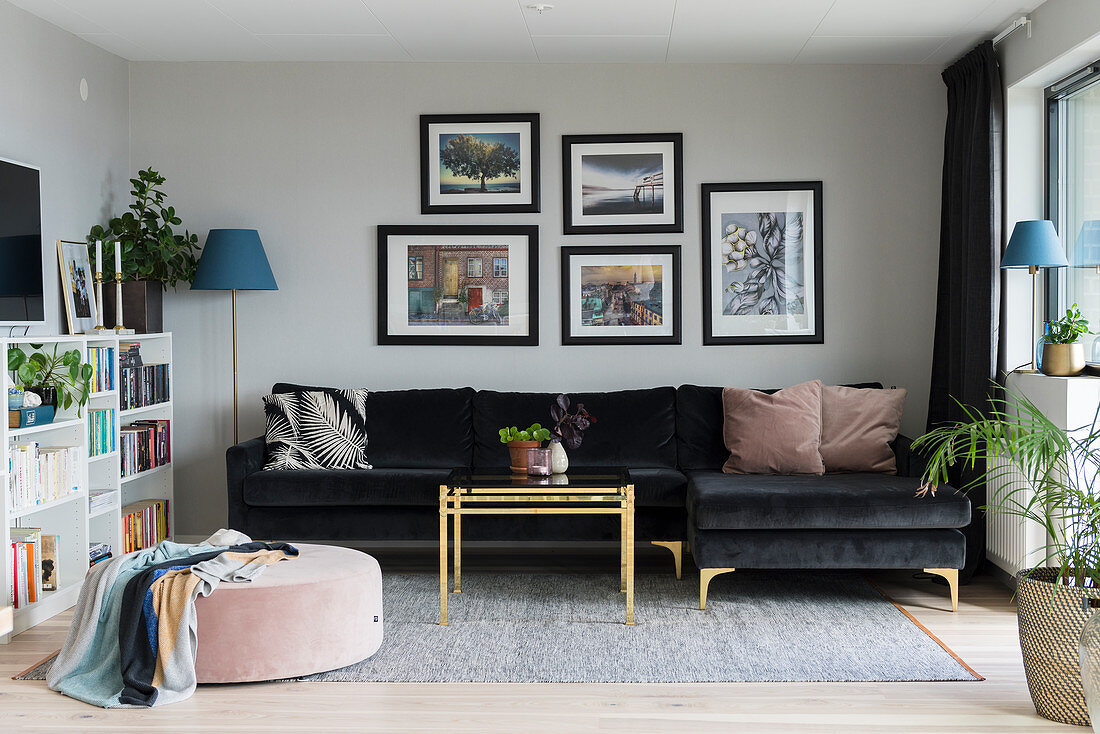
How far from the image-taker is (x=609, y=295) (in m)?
5.25

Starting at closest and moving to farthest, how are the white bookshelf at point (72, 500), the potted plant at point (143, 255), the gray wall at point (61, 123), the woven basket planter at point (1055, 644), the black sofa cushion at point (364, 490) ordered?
the woven basket planter at point (1055, 644)
the white bookshelf at point (72, 500)
the gray wall at point (61, 123)
the black sofa cushion at point (364, 490)
the potted plant at point (143, 255)

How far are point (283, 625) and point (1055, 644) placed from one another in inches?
95.9

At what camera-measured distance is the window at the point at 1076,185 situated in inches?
164

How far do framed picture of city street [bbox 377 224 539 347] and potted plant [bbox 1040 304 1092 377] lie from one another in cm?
252

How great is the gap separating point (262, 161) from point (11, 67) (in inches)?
53.2

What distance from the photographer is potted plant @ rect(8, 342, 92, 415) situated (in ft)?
13.1

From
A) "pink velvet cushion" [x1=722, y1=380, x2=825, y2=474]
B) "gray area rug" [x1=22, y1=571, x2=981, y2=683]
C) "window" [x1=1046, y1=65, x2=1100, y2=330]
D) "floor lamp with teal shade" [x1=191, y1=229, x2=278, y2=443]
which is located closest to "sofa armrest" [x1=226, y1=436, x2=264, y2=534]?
"gray area rug" [x1=22, y1=571, x2=981, y2=683]

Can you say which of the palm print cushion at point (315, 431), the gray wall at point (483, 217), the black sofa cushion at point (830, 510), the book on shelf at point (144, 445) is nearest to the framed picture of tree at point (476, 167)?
the gray wall at point (483, 217)

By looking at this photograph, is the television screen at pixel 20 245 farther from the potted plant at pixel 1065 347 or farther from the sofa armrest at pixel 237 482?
the potted plant at pixel 1065 347

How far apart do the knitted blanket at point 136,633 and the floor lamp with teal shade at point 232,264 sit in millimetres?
1942

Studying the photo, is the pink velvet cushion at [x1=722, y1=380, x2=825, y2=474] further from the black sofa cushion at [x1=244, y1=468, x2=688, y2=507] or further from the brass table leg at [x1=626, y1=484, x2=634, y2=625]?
the brass table leg at [x1=626, y1=484, x2=634, y2=625]

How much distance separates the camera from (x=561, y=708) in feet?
9.87

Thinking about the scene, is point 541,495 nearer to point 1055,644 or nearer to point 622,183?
point 1055,644

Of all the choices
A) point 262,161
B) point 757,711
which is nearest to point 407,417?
point 262,161
